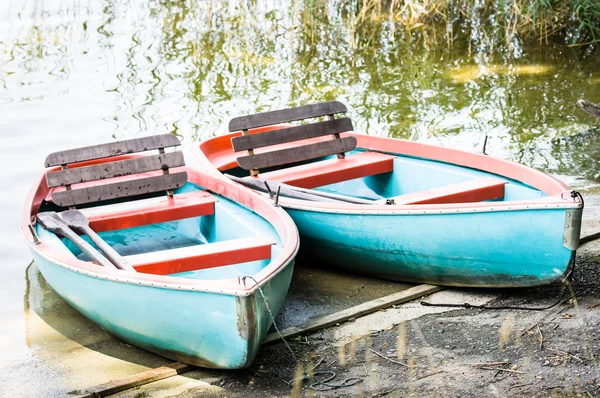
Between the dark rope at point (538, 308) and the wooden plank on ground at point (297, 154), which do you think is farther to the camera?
the wooden plank on ground at point (297, 154)

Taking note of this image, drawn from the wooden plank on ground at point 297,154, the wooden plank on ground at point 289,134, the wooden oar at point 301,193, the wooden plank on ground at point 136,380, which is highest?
the wooden plank on ground at point 289,134

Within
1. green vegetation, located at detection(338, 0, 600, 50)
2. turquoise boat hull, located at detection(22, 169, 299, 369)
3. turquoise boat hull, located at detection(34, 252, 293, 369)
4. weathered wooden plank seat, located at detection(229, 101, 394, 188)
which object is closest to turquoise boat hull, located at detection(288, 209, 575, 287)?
turquoise boat hull, located at detection(22, 169, 299, 369)

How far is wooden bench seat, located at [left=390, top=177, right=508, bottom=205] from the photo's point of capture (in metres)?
4.66

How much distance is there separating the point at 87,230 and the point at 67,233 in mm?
114

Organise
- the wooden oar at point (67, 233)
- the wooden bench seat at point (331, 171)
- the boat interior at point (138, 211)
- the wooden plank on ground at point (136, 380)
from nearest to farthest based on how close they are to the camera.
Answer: the wooden plank on ground at point (136, 380) < the wooden oar at point (67, 233) < the boat interior at point (138, 211) < the wooden bench seat at point (331, 171)

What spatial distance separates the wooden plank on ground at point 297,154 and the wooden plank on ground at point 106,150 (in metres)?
0.47

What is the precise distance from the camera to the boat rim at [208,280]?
352cm

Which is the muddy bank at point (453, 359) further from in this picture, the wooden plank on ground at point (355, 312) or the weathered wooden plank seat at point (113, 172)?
the weathered wooden plank seat at point (113, 172)

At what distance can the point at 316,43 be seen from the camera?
36.4 ft

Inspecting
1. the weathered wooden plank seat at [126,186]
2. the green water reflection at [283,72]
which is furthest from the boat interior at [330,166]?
the green water reflection at [283,72]

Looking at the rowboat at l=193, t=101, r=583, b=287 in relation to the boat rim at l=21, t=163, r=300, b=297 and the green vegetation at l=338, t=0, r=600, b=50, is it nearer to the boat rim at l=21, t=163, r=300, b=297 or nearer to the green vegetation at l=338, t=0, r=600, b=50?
the boat rim at l=21, t=163, r=300, b=297

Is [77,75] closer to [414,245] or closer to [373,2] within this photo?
[373,2]

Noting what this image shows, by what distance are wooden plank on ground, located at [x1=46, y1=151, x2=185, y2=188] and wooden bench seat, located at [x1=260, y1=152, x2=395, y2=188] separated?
0.59 meters

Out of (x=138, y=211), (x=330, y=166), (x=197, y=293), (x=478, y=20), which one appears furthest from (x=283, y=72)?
(x=197, y=293)
